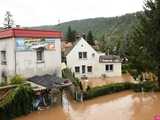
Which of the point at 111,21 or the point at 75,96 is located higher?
the point at 111,21

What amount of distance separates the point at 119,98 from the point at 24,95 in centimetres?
1095

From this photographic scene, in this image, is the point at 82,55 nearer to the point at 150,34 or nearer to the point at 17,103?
the point at 150,34

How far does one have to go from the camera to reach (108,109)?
27375 mm

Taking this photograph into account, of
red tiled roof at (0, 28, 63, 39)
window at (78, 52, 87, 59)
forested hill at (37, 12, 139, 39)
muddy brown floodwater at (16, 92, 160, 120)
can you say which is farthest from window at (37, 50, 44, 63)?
forested hill at (37, 12, 139, 39)

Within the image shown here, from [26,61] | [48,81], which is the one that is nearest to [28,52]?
[26,61]

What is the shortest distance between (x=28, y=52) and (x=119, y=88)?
37.7 ft

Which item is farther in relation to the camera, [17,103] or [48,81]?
[48,81]

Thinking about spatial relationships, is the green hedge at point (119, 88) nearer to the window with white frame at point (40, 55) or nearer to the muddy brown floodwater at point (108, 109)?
the muddy brown floodwater at point (108, 109)

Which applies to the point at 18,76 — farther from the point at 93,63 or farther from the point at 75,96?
the point at 93,63

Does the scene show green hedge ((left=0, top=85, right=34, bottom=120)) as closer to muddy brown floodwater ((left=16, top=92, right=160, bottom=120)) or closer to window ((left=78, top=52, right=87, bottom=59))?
muddy brown floodwater ((left=16, top=92, right=160, bottom=120))

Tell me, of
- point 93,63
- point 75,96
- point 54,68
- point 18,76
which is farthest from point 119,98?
point 93,63

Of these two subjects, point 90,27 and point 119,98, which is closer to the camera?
point 119,98

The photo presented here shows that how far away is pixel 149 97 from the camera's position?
3192 centimetres

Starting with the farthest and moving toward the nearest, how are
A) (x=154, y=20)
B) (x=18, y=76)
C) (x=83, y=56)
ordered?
(x=83, y=56) < (x=154, y=20) < (x=18, y=76)
